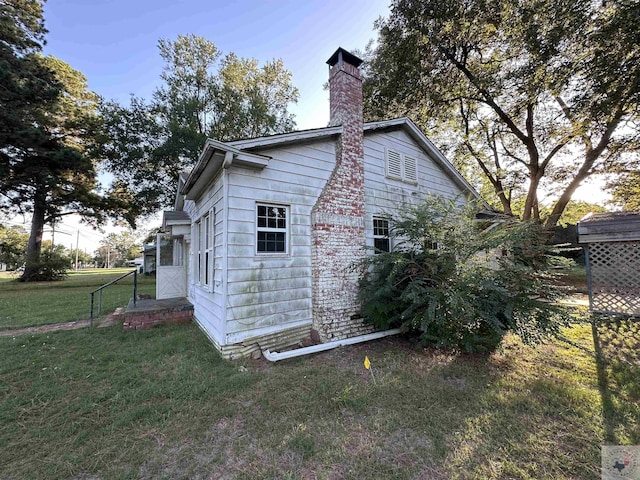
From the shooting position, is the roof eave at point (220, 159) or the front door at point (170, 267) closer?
the roof eave at point (220, 159)

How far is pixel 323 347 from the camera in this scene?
5172 mm

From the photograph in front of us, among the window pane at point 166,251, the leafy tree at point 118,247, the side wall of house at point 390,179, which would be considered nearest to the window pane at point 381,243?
the side wall of house at point 390,179

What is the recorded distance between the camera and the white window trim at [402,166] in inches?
294

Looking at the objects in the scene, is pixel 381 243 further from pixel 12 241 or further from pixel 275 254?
pixel 12 241

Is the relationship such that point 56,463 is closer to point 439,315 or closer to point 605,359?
point 439,315

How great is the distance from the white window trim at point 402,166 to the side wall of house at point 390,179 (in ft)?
0.21

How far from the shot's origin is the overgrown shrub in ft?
15.2

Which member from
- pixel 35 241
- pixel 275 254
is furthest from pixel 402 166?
pixel 35 241

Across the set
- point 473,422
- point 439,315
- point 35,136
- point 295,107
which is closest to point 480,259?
point 439,315

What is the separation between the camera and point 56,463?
2.48 metres

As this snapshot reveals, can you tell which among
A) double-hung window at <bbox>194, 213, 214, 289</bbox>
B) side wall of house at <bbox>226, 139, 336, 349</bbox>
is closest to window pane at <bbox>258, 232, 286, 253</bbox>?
side wall of house at <bbox>226, 139, 336, 349</bbox>

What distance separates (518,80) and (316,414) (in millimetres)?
14877

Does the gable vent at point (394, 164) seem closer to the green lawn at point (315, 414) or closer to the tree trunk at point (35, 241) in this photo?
the green lawn at point (315, 414)

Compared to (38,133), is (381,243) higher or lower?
lower
